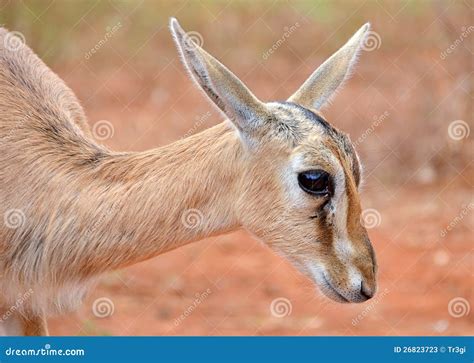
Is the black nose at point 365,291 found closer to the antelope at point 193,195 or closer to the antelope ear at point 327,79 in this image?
the antelope at point 193,195

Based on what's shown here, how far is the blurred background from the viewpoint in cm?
948

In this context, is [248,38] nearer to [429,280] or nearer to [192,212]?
[429,280]

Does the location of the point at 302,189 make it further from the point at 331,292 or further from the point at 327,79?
the point at 327,79

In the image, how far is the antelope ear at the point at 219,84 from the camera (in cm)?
496

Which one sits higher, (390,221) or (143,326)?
(390,221)

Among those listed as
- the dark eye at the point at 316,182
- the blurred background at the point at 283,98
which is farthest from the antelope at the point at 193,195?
the blurred background at the point at 283,98

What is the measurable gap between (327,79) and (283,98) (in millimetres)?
7419

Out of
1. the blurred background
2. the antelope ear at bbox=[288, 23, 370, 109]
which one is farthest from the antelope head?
the blurred background

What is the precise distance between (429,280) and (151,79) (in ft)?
18.6

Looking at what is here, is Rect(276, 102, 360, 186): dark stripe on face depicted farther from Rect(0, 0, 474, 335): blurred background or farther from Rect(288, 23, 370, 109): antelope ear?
Rect(0, 0, 474, 335): blurred background

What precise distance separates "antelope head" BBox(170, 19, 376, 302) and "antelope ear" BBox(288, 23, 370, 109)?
0.48 metres

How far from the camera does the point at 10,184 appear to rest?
19.1ft
